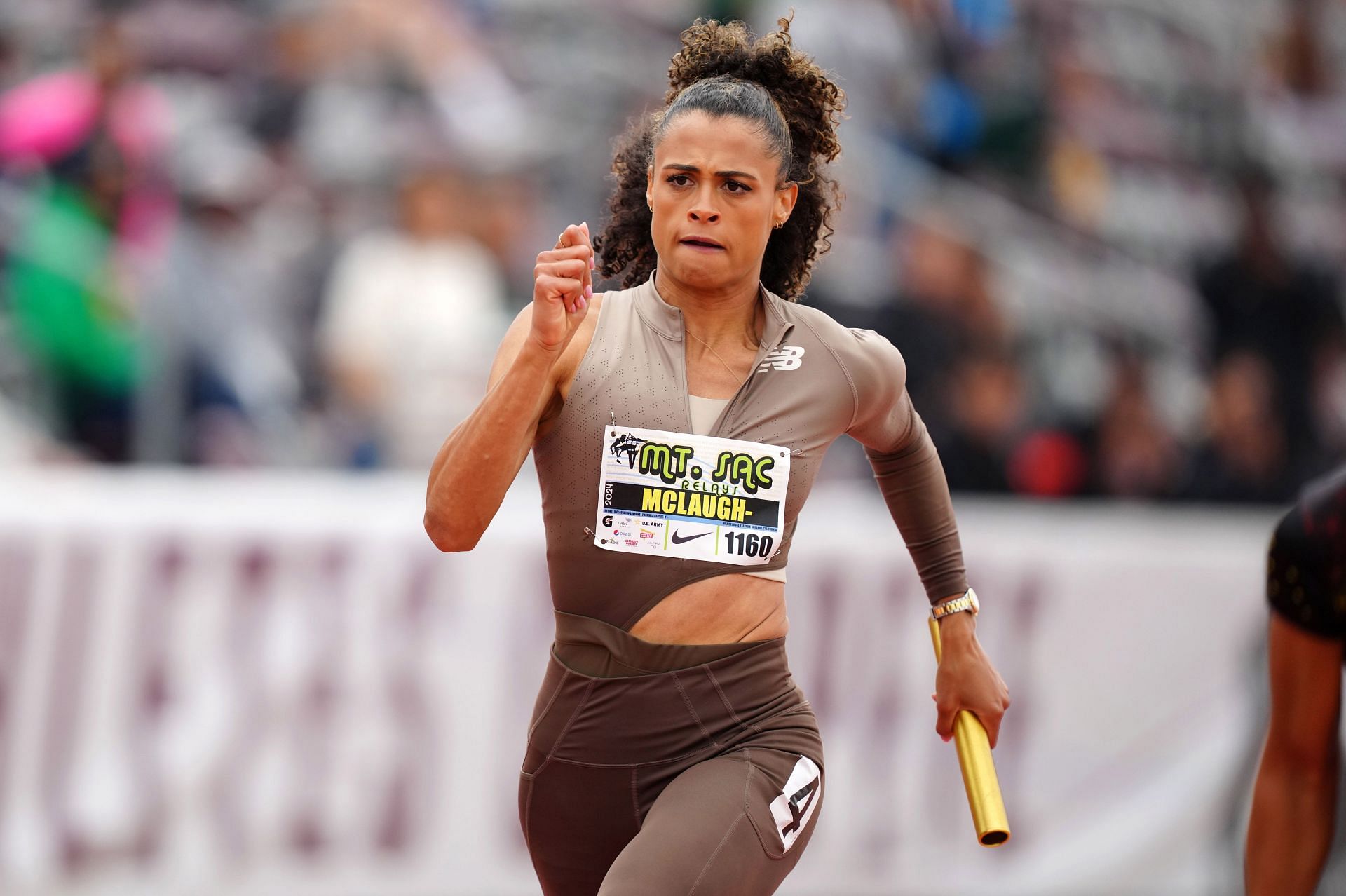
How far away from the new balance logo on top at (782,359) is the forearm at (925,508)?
0.42 m

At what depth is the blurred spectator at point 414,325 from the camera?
7.84m

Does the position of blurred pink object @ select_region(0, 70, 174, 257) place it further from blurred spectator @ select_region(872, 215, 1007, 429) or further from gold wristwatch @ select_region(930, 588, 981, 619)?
gold wristwatch @ select_region(930, 588, 981, 619)

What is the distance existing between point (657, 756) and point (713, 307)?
0.98m

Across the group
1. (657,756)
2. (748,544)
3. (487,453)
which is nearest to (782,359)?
(748,544)

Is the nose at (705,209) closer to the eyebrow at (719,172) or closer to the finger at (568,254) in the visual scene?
the eyebrow at (719,172)

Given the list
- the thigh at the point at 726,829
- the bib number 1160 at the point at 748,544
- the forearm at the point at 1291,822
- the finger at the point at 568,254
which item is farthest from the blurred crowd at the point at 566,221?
the forearm at the point at 1291,822

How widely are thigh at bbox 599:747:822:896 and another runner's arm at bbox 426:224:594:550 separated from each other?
2.25 ft

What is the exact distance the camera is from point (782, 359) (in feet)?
12.1

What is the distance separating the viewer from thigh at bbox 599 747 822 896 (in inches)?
129

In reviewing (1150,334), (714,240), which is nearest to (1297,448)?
(1150,334)

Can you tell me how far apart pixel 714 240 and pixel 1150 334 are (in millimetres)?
7802

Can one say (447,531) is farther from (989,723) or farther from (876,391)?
(989,723)

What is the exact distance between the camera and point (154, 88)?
30.7ft

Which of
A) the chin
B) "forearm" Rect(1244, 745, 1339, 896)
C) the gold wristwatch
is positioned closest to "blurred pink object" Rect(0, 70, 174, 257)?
the chin
